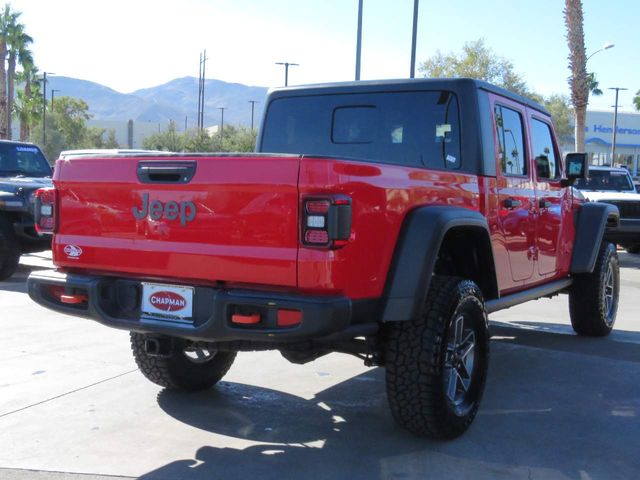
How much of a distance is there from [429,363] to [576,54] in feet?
60.4

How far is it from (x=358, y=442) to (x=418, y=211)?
134 centimetres

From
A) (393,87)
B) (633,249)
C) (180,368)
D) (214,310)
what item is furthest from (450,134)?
(633,249)

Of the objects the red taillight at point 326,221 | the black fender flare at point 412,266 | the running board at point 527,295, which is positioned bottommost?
the running board at point 527,295

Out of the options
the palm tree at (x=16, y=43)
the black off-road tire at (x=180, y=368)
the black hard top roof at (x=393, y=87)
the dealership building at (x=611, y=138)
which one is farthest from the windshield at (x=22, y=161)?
the dealership building at (x=611, y=138)

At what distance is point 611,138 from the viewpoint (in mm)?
64188

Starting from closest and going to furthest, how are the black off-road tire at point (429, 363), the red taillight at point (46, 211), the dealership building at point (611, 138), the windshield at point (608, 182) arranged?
1. the black off-road tire at point (429, 363)
2. the red taillight at point (46, 211)
3. the windshield at point (608, 182)
4. the dealership building at point (611, 138)

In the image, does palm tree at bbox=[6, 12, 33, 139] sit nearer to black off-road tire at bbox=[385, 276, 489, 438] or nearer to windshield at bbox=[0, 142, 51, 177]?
windshield at bbox=[0, 142, 51, 177]

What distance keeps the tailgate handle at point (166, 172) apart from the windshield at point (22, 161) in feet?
26.1

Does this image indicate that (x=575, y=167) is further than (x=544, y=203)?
Yes

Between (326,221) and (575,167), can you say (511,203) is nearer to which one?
(575,167)

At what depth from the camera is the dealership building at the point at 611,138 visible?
210 feet

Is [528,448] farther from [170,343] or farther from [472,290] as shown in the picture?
[170,343]

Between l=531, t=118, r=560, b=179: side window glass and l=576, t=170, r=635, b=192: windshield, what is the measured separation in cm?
1020

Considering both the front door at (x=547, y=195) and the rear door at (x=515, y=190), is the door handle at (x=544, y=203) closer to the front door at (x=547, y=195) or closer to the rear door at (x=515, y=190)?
the front door at (x=547, y=195)
